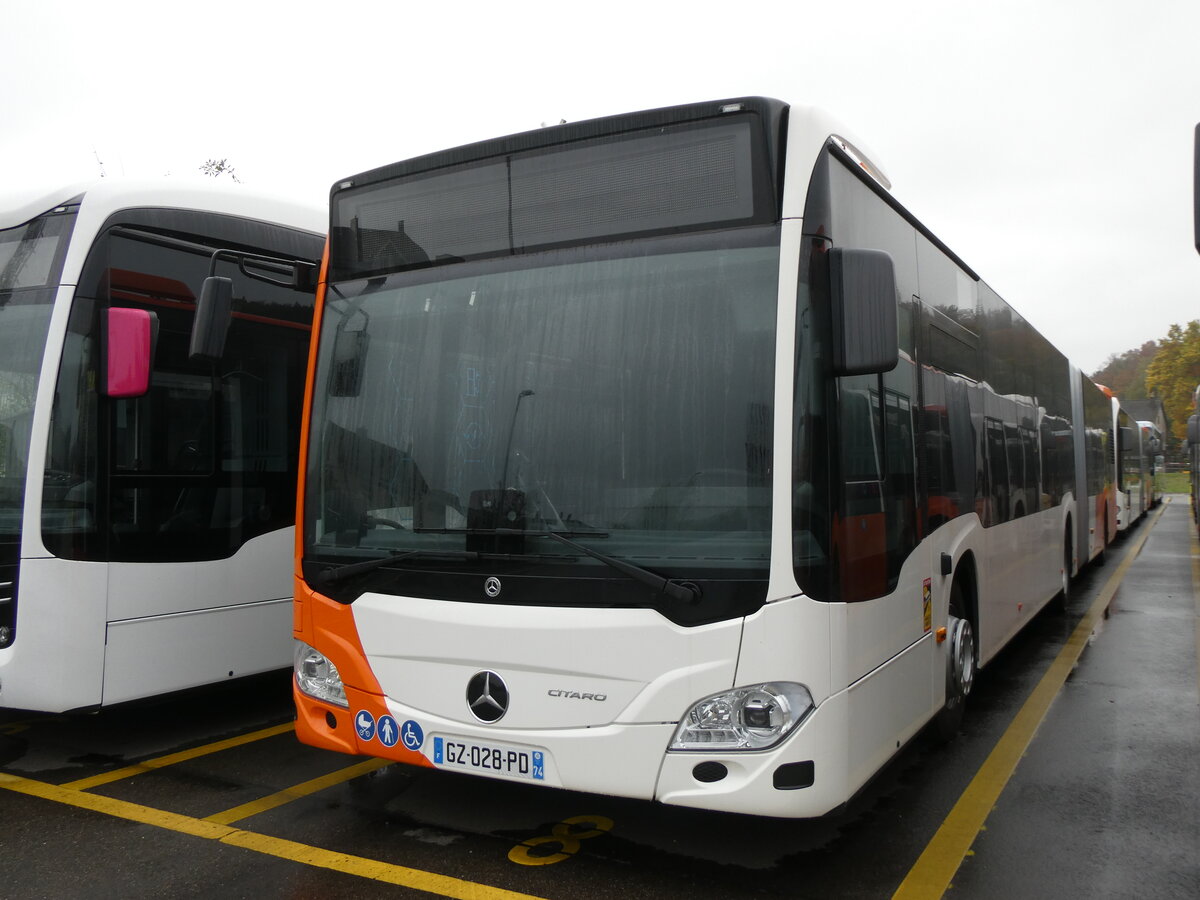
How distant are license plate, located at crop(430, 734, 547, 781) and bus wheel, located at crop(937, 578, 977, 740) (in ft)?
8.53

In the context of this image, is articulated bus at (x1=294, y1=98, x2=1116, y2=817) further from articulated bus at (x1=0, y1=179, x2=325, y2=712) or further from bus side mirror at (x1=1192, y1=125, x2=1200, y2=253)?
articulated bus at (x1=0, y1=179, x2=325, y2=712)

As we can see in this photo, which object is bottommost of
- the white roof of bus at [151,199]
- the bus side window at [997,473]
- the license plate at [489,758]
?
the license plate at [489,758]

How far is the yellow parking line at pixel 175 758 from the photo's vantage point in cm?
533

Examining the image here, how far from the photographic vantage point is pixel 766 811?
3494mm

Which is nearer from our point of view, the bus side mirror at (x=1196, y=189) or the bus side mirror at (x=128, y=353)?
the bus side mirror at (x=1196, y=189)

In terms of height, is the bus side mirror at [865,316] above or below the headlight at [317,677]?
above

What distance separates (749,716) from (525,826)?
1504 millimetres

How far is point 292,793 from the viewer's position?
16.7ft

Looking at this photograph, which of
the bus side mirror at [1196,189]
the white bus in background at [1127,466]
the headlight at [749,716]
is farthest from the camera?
the white bus in background at [1127,466]

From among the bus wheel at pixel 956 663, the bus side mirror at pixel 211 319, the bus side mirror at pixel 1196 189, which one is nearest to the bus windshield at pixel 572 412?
the bus side mirror at pixel 211 319

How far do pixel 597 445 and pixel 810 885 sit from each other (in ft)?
6.11

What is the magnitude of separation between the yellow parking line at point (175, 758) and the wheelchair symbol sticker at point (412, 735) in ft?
7.38

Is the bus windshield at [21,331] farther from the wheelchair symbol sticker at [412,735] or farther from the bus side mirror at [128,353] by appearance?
the wheelchair symbol sticker at [412,735]

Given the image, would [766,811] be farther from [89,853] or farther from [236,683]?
[236,683]
